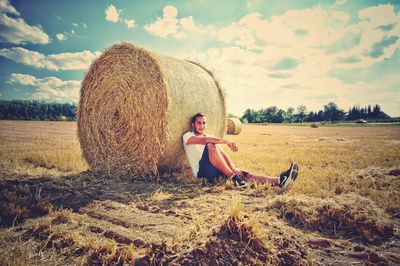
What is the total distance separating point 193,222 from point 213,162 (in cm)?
208

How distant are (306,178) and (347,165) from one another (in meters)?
2.26

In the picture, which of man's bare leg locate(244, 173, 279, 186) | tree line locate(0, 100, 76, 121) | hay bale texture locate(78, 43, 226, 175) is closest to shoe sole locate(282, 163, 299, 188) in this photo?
man's bare leg locate(244, 173, 279, 186)

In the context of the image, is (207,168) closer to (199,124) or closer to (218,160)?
(218,160)

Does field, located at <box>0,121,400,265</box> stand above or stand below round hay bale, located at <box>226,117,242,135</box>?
below

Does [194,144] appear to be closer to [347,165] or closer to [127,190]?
[127,190]

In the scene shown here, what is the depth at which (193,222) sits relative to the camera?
3.30m

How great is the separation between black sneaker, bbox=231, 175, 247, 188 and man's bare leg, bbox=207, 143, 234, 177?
0.14 m

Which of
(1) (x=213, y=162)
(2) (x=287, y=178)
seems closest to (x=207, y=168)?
(1) (x=213, y=162)

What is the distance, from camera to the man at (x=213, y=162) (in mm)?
4941

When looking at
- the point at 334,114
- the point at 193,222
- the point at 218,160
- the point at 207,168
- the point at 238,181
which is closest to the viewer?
the point at 193,222

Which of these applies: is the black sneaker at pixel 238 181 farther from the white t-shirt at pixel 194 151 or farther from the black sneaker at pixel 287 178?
the white t-shirt at pixel 194 151

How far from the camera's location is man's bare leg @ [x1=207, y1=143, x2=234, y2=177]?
205 inches

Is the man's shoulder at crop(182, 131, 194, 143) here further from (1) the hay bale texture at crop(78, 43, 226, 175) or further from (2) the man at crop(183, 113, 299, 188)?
(1) the hay bale texture at crop(78, 43, 226, 175)

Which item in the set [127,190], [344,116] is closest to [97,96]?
[127,190]
